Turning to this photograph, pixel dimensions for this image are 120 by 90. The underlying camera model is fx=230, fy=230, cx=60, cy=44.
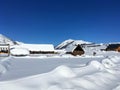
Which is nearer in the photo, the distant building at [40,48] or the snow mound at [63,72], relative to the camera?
the snow mound at [63,72]

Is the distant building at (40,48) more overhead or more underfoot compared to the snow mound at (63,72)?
more overhead

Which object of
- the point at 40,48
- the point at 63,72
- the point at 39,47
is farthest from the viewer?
the point at 39,47

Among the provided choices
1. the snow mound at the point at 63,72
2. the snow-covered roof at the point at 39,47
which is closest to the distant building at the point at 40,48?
the snow-covered roof at the point at 39,47

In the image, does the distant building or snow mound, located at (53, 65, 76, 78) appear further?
the distant building

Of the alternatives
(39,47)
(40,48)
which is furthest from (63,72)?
(39,47)

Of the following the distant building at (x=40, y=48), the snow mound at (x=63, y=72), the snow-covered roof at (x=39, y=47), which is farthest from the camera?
the snow-covered roof at (x=39, y=47)

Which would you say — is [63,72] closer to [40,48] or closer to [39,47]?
[40,48]

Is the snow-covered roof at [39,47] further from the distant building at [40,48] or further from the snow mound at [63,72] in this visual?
the snow mound at [63,72]

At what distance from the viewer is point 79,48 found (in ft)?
213

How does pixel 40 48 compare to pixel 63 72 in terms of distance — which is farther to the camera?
pixel 40 48

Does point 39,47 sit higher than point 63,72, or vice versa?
point 39,47

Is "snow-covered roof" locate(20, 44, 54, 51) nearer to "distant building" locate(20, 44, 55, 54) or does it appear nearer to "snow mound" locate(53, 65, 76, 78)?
"distant building" locate(20, 44, 55, 54)

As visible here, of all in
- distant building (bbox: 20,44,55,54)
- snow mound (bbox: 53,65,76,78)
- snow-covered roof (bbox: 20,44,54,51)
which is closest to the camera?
snow mound (bbox: 53,65,76,78)

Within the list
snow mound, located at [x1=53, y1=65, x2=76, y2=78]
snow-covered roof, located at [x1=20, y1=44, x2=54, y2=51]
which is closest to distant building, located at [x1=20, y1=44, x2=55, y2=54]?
snow-covered roof, located at [x1=20, y1=44, x2=54, y2=51]
